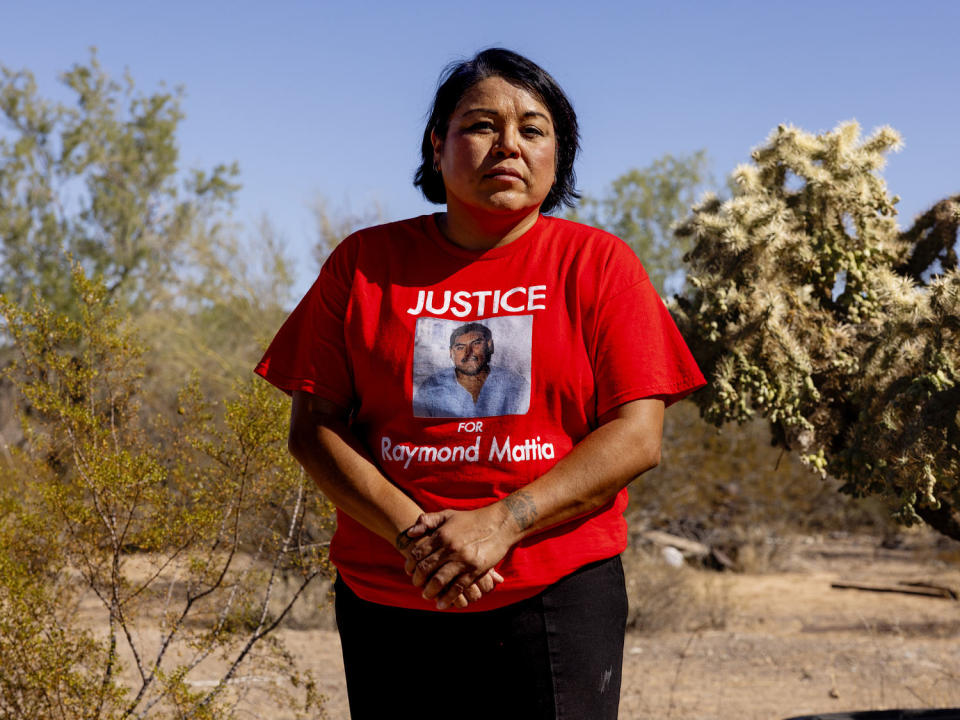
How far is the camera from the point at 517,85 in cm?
202

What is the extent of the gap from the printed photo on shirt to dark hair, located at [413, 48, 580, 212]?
49cm

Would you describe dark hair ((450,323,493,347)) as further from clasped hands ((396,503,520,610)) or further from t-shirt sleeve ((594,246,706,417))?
clasped hands ((396,503,520,610))

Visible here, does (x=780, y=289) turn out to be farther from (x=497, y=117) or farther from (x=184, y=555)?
(x=184, y=555)

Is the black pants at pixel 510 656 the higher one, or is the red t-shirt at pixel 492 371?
the red t-shirt at pixel 492 371

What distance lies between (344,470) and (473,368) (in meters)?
0.29

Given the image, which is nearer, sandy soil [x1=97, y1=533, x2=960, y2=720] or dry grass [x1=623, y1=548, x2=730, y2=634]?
sandy soil [x1=97, y1=533, x2=960, y2=720]

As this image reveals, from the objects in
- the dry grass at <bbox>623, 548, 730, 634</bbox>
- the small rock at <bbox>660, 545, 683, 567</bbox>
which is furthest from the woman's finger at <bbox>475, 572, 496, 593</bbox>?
the small rock at <bbox>660, 545, 683, 567</bbox>

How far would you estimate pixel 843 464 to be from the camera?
3535 mm

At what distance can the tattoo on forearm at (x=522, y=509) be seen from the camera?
1.70 meters

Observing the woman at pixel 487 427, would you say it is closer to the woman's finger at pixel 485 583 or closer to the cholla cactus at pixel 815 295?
the woman's finger at pixel 485 583

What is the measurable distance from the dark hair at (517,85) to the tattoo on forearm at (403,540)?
85cm

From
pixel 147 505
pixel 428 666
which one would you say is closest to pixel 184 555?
pixel 147 505

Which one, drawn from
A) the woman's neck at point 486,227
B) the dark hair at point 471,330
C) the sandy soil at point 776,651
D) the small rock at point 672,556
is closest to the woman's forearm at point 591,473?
the dark hair at point 471,330

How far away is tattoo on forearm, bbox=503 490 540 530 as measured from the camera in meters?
1.70
